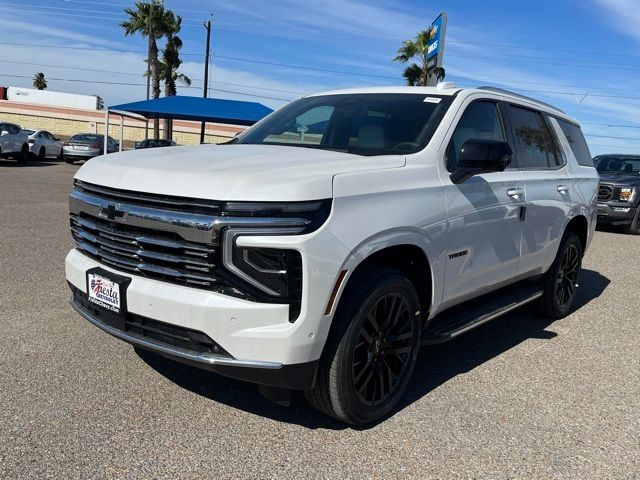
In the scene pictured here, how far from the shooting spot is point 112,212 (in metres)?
3.14

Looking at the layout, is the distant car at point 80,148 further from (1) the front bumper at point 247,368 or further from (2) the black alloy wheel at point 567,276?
(1) the front bumper at point 247,368

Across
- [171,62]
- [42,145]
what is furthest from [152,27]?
[42,145]

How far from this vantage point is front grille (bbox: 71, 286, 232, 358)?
2.92 m

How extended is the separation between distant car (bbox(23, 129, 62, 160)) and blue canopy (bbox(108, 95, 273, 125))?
3.91 metres

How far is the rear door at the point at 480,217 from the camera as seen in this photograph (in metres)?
3.81

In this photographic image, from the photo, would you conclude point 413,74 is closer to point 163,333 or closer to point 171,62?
point 171,62

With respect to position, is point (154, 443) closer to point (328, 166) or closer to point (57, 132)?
point (328, 166)

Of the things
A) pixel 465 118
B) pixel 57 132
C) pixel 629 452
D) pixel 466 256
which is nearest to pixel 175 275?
pixel 466 256

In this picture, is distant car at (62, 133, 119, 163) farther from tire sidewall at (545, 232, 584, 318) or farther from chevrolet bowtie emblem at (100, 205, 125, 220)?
chevrolet bowtie emblem at (100, 205, 125, 220)

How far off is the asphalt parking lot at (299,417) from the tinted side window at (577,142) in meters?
1.88

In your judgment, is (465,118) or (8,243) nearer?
(465,118)

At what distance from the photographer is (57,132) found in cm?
6003

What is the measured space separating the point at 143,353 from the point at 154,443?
126cm

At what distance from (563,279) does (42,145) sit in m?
25.9
